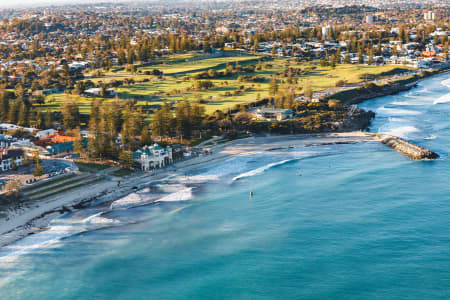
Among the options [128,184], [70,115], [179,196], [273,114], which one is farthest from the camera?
[273,114]

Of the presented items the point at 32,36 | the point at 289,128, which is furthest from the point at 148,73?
the point at 32,36

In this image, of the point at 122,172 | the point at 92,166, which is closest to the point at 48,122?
the point at 92,166

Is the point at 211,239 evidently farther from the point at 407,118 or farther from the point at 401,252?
the point at 407,118

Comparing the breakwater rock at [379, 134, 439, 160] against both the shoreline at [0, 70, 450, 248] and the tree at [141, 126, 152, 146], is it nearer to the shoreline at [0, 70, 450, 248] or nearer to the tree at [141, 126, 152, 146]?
the shoreline at [0, 70, 450, 248]

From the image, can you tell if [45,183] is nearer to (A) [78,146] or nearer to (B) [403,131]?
(A) [78,146]

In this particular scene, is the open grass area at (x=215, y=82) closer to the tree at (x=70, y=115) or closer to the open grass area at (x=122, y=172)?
the tree at (x=70, y=115)

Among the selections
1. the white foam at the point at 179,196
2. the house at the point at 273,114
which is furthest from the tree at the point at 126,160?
the house at the point at 273,114
